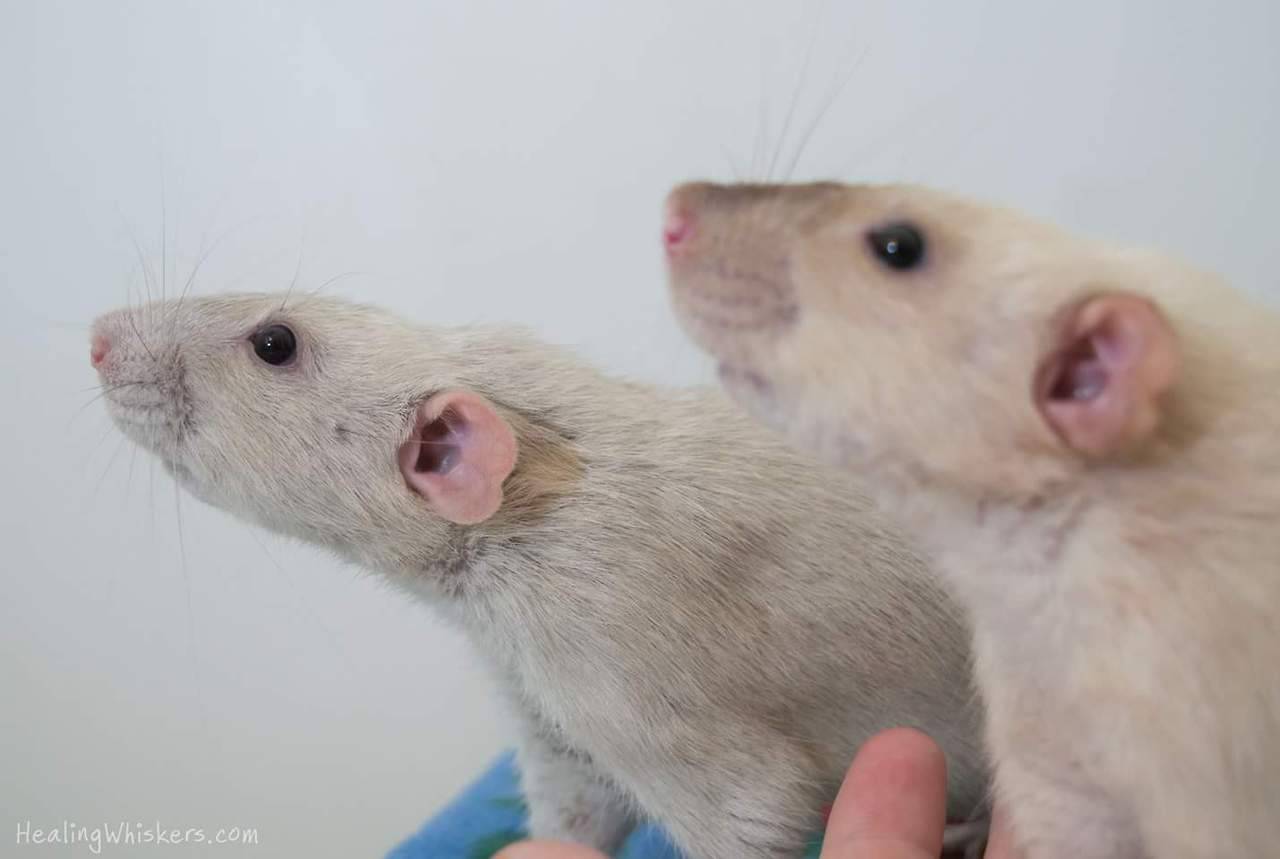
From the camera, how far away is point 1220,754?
0.75 metres

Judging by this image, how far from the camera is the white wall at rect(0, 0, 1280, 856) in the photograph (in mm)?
1745

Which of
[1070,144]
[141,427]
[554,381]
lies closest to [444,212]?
[554,381]

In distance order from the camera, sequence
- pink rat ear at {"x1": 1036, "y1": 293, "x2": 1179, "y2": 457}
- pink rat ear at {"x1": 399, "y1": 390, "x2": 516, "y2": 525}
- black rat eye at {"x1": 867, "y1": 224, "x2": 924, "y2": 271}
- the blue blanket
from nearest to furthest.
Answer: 1. pink rat ear at {"x1": 1036, "y1": 293, "x2": 1179, "y2": 457}
2. black rat eye at {"x1": 867, "y1": 224, "x2": 924, "y2": 271}
3. pink rat ear at {"x1": 399, "y1": 390, "x2": 516, "y2": 525}
4. the blue blanket

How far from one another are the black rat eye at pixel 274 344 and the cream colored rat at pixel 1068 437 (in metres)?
0.61

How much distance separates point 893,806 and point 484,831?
0.91 m

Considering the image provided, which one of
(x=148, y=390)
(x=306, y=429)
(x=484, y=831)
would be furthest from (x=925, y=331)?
(x=484, y=831)

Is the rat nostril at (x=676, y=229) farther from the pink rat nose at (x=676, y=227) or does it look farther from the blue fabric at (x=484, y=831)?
the blue fabric at (x=484, y=831)

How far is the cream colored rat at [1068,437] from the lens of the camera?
2.46ft

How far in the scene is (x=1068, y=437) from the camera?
2.51 ft

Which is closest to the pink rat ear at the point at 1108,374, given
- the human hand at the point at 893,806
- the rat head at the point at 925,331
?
the rat head at the point at 925,331

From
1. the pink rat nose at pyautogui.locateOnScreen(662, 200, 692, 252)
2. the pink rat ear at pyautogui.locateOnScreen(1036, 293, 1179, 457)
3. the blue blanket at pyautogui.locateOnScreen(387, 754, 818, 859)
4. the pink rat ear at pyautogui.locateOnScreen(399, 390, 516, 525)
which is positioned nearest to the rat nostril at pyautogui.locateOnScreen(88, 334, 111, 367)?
the pink rat ear at pyautogui.locateOnScreen(399, 390, 516, 525)

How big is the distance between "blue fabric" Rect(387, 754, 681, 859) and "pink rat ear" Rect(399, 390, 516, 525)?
73 centimetres

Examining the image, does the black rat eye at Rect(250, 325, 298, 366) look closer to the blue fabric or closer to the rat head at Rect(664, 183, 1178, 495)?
the rat head at Rect(664, 183, 1178, 495)

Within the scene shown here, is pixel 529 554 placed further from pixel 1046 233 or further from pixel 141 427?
pixel 1046 233
